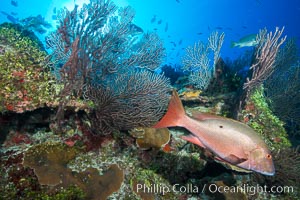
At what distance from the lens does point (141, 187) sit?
4.01m

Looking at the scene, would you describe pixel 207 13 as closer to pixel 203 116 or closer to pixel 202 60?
pixel 202 60

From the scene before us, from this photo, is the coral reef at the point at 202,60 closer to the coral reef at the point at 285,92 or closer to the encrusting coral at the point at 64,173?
the coral reef at the point at 285,92

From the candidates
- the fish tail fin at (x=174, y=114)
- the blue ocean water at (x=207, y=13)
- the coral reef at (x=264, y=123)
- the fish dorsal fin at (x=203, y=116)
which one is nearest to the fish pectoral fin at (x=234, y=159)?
the fish dorsal fin at (x=203, y=116)

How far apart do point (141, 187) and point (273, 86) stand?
7.33 m

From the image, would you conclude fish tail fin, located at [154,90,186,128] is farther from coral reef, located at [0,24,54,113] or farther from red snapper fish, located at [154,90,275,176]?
coral reef, located at [0,24,54,113]

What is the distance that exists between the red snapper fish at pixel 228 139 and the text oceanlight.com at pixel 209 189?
2.15m

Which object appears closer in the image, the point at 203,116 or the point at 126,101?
the point at 203,116

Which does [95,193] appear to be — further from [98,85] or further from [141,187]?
[98,85]

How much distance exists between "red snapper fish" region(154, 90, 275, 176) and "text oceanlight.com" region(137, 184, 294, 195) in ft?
7.06

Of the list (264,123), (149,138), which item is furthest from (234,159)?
(264,123)

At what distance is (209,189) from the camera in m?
4.32

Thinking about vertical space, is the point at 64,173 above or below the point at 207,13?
below

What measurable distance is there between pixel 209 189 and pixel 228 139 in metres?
2.52

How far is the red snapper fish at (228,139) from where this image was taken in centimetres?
216
